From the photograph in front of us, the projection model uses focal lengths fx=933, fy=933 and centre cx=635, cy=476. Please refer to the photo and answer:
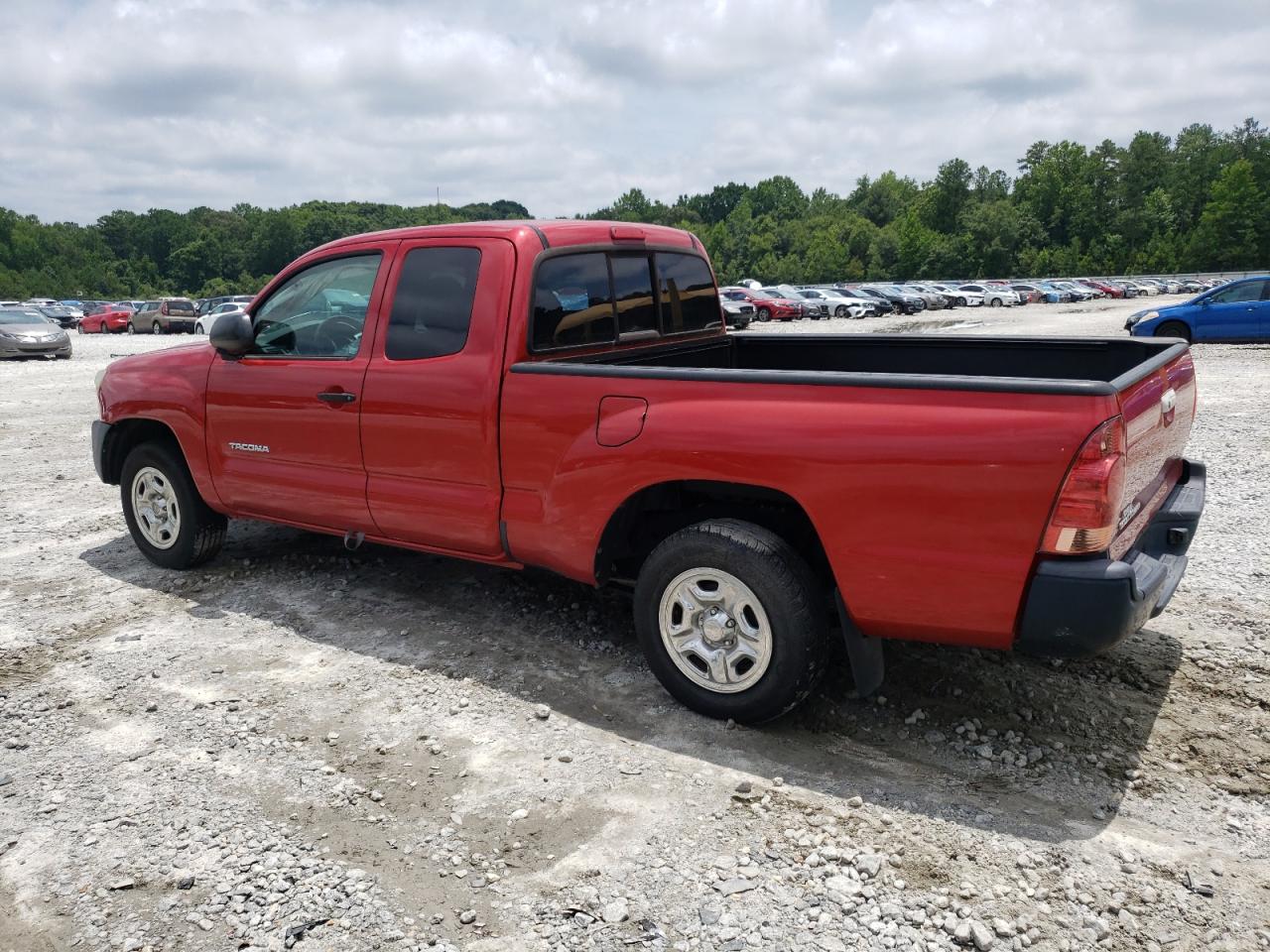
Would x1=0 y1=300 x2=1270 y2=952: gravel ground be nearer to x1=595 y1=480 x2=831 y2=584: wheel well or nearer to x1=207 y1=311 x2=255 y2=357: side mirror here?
x1=595 y1=480 x2=831 y2=584: wheel well

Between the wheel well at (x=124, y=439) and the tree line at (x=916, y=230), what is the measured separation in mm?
80256

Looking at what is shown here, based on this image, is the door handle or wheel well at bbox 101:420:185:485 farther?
wheel well at bbox 101:420:185:485

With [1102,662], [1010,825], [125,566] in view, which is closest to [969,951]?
[1010,825]

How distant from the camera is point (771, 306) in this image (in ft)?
130

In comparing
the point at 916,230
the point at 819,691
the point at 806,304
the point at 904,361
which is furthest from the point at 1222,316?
the point at 916,230

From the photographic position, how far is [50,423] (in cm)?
1277

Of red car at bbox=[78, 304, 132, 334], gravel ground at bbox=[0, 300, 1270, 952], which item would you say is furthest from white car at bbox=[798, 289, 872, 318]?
gravel ground at bbox=[0, 300, 1270, 952]

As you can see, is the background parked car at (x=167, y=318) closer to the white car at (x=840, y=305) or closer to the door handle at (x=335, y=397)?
the white car at (x=840, y=305)

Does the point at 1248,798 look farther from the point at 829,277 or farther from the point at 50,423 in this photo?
the point at 829,277

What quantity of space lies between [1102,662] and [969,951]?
2178mm

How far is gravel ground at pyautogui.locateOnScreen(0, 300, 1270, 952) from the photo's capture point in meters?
2.73

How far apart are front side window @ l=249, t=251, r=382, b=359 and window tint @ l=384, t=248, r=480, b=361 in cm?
26

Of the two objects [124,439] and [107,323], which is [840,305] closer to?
[107,323]

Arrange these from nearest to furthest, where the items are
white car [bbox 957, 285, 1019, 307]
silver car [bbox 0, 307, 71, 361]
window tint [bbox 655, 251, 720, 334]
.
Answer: window tint [bbox 655, 251, 720, 334] → silver car [bbox 0, 307, 71, 361] → white car [bbox 957, 285, 1019, 307]
